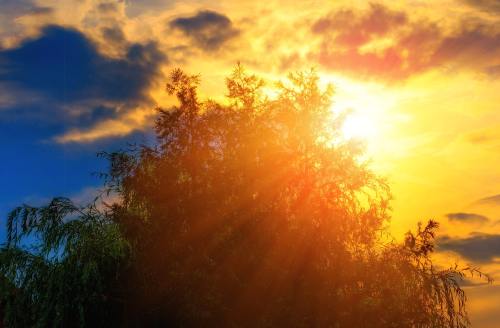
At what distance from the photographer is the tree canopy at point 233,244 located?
1467 cm

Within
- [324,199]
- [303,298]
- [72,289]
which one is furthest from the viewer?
[324,199]

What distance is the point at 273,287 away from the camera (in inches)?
697

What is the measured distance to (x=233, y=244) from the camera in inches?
711

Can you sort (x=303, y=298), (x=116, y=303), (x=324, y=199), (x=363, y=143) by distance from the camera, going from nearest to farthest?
(x=116, y=303) → (x=303, y=298) → (x=324, y=199) → (x=363, y=143)

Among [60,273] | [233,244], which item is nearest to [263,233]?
[233,244]

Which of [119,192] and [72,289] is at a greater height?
[119,192]

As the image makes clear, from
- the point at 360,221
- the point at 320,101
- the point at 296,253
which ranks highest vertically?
the point at 320,101

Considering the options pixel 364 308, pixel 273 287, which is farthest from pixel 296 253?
pixel 364 308

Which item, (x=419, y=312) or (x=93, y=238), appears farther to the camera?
(x=419, y=312)

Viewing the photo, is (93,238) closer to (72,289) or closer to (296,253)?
(72,289)

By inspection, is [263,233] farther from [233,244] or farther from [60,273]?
[60,273]

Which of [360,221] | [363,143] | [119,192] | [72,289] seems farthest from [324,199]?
[72,289]

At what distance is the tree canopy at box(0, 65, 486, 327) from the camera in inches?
578

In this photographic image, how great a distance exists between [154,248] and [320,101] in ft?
28.1
